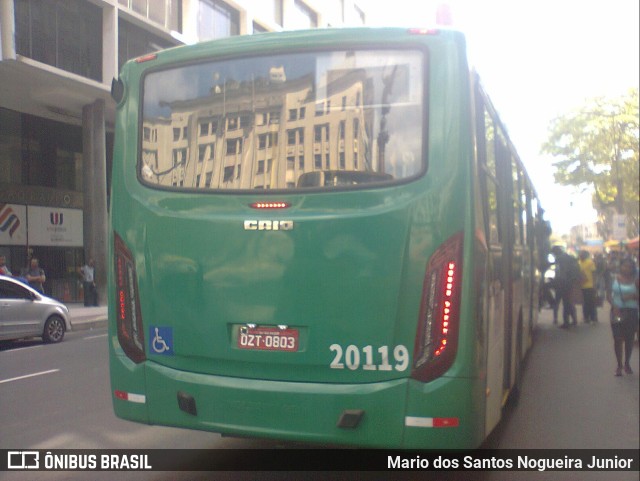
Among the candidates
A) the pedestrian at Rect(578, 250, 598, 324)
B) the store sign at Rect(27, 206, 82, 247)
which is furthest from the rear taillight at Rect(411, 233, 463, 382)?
the store sign at Rect(27, 206, 82, 247)

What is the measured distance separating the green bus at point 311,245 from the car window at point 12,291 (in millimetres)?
10649

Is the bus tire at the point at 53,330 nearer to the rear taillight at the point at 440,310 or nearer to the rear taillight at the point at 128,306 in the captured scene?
the rear taillight at the point at 128,306

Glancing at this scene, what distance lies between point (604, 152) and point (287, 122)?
7.19 feet

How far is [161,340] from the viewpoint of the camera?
5.03 m

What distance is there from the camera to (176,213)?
504 cm

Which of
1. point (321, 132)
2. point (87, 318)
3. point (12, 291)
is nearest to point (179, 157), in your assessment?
point (321, 132)

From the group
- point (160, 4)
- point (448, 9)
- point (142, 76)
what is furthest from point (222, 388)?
point (160, 4)

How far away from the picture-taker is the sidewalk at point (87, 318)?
20.5 m

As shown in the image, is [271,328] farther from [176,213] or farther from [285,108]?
[285,108]

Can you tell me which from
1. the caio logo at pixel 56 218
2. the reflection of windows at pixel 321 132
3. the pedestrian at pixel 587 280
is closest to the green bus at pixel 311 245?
the reflection of windows at pixel 321 132

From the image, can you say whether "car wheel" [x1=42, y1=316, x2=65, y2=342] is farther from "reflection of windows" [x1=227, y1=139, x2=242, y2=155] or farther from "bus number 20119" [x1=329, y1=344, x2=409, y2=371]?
"bus number 20119" [x1=329, y1=344, x2=409, y2=371]

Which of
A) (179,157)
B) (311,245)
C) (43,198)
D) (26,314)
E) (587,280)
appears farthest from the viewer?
(43,198)

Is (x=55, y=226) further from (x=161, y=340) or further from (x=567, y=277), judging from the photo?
(x=161, y=340)

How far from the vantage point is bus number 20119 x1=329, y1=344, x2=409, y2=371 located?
4.48 m
